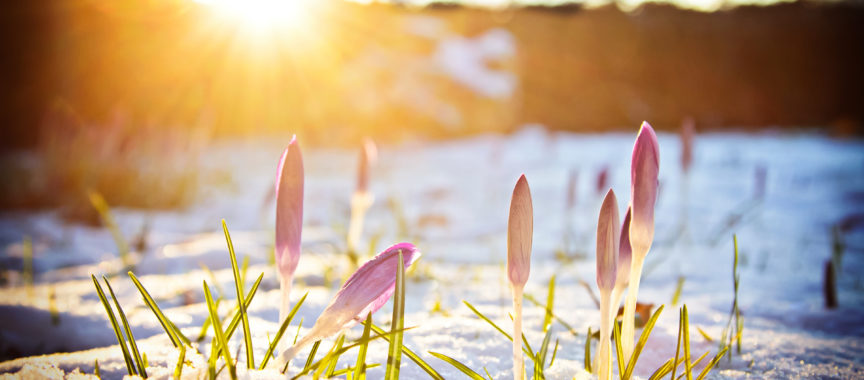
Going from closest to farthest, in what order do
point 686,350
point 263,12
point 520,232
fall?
point 520,232 < point 686,350 < point 263,12

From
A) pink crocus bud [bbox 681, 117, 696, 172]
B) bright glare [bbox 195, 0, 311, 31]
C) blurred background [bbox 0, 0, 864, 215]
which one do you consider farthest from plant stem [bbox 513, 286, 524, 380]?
bright glare [bbox 195, 0, 311, 31]

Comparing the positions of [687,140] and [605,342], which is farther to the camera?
[687,140]

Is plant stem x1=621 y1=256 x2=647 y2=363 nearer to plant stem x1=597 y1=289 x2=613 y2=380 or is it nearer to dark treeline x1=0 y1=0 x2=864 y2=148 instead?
plant stem x1=597 y1=289 x2=613 y2=380

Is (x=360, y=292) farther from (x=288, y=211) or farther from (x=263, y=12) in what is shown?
(x=263, y=12)

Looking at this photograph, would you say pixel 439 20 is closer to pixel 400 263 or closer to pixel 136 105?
pixel 136 105

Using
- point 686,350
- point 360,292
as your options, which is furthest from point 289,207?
point 686,350

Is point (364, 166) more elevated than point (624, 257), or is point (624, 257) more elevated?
point (364, 166)

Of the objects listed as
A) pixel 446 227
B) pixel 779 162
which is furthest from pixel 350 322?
pixel 779 162
